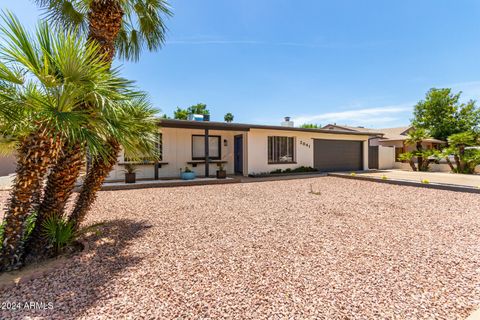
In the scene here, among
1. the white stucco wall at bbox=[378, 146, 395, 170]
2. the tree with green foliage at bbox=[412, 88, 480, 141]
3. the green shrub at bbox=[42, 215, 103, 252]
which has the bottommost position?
Answer: the green shrub at bbox=[42, 215, 103, 252]

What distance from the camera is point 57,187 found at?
3.16 m

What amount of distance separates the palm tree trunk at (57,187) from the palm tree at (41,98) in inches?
12.8

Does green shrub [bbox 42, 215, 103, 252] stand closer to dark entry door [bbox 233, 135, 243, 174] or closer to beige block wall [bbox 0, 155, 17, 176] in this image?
dark entry door [bbox 233, 135, 243, 174]

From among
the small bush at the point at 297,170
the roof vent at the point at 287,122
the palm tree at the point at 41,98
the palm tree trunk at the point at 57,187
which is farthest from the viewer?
the roof vent at the point at 287,122

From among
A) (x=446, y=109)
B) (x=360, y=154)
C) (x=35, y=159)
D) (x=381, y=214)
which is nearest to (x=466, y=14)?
(x=360, y=154)

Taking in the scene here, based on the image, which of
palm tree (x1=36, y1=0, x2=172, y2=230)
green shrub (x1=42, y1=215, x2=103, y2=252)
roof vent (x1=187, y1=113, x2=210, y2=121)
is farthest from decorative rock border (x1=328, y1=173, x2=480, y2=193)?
green shrub (x1=42, y1=215, x2=103, y2=252)

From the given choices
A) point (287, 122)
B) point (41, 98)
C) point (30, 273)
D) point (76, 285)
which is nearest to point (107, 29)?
point (41, 98)

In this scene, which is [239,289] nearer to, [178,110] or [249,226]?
[249,226]

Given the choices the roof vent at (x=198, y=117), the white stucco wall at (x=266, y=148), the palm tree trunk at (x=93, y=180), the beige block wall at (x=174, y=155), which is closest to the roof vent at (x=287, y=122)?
the white stucco wall at (x=266, y=148)

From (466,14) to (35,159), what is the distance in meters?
16.3

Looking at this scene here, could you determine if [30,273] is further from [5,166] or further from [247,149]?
[5,166]

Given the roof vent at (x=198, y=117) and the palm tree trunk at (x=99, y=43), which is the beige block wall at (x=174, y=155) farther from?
the palm tree trunk at (x=99, y=43)

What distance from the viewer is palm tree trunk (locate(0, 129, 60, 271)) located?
257cm

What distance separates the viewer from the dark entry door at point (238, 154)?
13045 mm
